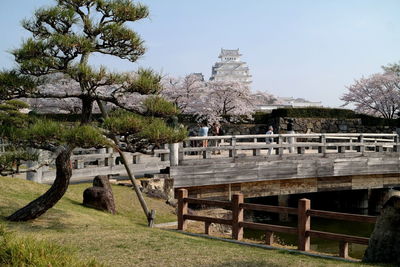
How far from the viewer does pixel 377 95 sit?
4525 cm

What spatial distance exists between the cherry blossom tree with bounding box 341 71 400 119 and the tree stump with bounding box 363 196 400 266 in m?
37.9

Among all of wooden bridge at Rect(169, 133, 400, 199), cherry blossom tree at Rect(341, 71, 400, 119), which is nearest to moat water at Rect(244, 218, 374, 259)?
wooden bridge at Rect(169, 133, 400, 199)

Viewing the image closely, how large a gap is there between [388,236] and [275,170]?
9.83 meters

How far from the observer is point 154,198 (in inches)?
629

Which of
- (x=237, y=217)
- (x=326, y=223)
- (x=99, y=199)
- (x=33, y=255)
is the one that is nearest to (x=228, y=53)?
(x=326, y=223)

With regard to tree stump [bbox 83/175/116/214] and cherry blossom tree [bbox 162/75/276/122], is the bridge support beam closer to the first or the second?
tree stump [bbox 83/175/116/214]

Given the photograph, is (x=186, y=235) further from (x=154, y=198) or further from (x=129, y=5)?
(x=129, y=5)

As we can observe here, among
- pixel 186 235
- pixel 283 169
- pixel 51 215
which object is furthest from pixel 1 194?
pixel 283 169

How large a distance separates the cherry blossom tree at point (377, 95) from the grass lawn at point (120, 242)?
3577 centimetres

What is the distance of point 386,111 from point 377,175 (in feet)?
84.8

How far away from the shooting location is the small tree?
9.72 m

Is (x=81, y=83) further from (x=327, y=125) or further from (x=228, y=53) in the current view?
(x=228, y=53)

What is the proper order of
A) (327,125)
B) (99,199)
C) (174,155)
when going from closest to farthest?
1. (99,199)
2. (174,155)
3. (327,125)

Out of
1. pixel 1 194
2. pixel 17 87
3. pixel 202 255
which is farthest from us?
pixel 1 194
